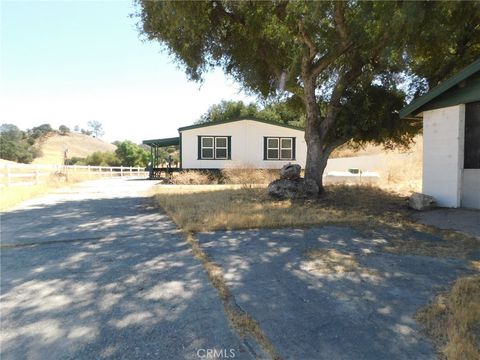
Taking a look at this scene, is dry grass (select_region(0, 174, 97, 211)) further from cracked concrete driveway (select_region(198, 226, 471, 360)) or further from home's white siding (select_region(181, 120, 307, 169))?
cracked concrete driveway (select_region(198, 226, 471, 360))

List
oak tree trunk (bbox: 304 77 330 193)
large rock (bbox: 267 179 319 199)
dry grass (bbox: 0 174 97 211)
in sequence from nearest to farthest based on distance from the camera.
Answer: dry grass (bbox: 0 174 97 211) < large rock (bbox: 267 179 319 199) < oak tree trunk (bbox: 304 77 330 193)

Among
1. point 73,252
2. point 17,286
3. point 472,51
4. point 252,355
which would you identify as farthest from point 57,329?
point 472,51

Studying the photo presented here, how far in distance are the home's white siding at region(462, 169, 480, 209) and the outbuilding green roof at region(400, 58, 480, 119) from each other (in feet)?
5.56

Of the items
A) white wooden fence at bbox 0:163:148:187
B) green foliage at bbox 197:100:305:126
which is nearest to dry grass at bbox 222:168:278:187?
white wooden fence at bbox 0:163:148:187

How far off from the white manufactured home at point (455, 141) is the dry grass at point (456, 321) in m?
5.24

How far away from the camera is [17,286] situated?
153 inches

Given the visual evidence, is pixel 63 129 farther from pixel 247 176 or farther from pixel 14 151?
pixel 247 176

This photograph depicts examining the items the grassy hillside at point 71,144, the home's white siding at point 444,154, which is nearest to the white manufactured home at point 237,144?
the home's white siding at point 444,154

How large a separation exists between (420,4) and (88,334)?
741 cm

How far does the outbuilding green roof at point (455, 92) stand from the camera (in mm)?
7617

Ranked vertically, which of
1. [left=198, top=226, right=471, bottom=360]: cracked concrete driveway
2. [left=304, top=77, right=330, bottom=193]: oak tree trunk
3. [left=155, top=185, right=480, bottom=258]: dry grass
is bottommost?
[left=198, top=226, right=471, bottom=360]: cracked concrete driveway

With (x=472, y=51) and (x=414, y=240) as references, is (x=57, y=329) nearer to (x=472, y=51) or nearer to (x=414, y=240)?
(x=414, y=240)

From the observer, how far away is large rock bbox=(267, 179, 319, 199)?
10.8 metres

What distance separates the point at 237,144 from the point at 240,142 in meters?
0.24
